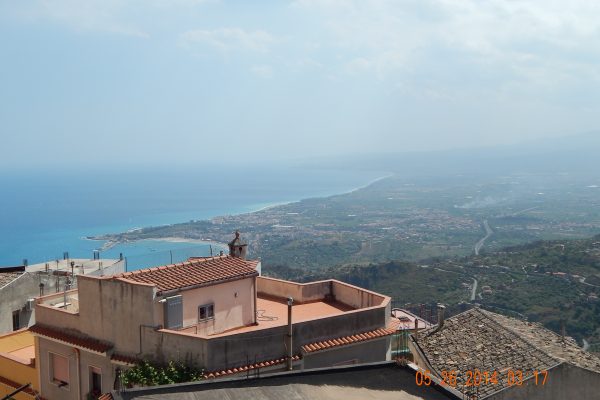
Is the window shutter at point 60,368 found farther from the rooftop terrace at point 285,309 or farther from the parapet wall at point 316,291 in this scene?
the parapet wall at point 316,291

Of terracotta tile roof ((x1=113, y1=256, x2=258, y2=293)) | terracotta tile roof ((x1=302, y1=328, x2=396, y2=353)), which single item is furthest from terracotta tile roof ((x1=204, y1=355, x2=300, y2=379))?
terracotta tile roof ((x1=113, y1=256, x2=258, y2=293))

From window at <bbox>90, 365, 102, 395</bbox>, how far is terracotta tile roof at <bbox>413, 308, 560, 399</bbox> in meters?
8.73

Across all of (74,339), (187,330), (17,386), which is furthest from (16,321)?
(187,330)

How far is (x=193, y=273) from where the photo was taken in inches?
500

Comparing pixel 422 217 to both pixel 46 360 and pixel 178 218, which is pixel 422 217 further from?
pixel 46 360

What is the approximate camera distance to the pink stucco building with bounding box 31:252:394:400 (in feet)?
36.8

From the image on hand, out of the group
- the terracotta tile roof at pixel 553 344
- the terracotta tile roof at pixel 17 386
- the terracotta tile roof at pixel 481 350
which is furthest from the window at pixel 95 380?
the terracotta tile roof at pixel 553 344

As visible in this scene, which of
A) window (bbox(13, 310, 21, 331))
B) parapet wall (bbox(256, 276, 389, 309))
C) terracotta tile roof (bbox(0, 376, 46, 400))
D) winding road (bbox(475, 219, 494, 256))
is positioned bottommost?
winding road (bbox(475, 219, 494, 256))

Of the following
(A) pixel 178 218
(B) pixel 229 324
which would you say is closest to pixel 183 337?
(B) pixel 229 324

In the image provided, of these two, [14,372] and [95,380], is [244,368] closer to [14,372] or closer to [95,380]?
[95,380]

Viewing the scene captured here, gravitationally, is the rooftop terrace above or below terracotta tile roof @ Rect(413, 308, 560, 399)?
above

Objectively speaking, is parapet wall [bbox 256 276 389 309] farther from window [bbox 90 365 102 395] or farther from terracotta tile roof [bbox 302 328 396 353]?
window [bbox 90 365 102 395]

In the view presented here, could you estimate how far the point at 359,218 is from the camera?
7308 inches

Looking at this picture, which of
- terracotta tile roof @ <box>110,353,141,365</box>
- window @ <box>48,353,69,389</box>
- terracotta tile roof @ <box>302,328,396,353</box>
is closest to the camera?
terracotta tile roof @ <box>110,353,141,365</box>
